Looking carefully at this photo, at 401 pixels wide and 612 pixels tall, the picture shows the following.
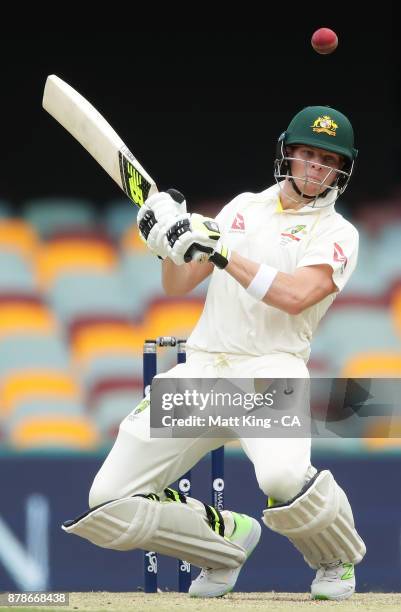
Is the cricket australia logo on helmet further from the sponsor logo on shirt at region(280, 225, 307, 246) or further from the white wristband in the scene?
the white wristband

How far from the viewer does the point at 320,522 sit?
4.59 meters

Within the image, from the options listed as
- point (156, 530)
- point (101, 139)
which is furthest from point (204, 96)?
point (156, 530)

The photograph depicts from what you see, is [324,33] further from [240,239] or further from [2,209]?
[2,209]

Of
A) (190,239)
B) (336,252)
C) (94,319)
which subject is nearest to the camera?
(190,239)

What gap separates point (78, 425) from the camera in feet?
20.7

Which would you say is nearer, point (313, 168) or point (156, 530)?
point (156, 530)

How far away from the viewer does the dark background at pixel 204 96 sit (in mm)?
6297

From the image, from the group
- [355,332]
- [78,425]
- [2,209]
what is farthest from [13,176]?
[355,332]

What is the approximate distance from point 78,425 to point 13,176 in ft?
3.22

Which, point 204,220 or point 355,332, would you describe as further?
point 355,332

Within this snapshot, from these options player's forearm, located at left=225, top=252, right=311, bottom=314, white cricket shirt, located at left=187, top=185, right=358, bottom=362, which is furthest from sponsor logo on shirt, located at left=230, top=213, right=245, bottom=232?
player's forearm, located at left=225, top=252, right=311, bottom=314

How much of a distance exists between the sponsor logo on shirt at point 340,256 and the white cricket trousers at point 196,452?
303 millimetres

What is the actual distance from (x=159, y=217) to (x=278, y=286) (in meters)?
0.39

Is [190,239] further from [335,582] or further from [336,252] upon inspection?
[335,582]
